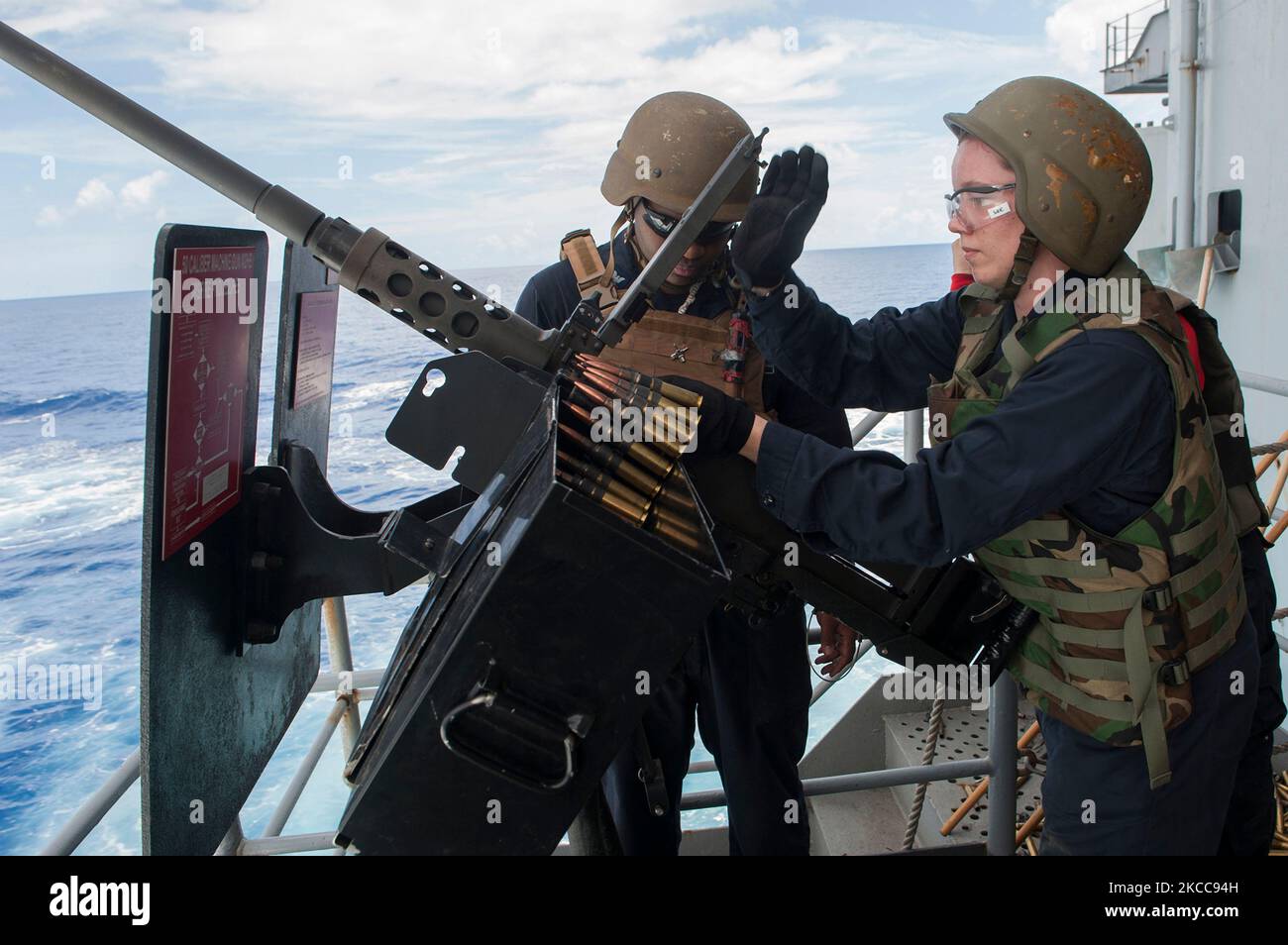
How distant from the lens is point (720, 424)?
1828 millimetres

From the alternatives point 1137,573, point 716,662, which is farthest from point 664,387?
point 716,662

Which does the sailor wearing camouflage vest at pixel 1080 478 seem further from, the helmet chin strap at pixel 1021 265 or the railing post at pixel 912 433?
the railing post at pixel 912 433

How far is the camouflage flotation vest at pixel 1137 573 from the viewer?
1.90 metres

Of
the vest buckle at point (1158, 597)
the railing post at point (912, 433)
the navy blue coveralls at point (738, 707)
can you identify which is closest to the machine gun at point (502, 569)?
the vest buckle at point (1158, 597)

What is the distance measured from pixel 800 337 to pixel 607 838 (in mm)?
1258

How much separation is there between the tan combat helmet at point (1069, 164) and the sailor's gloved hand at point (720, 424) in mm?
680

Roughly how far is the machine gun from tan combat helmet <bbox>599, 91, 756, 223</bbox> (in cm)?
82

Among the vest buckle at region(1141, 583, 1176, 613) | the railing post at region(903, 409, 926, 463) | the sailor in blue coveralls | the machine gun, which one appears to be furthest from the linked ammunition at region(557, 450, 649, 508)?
the railing post at region(903, 409, 926, 463)

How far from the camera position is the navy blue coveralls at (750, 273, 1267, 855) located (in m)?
1.78

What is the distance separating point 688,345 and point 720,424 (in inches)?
34.4

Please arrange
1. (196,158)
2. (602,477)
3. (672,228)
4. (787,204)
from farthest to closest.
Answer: (672,228), (787,204), (196,158), (602,477)
